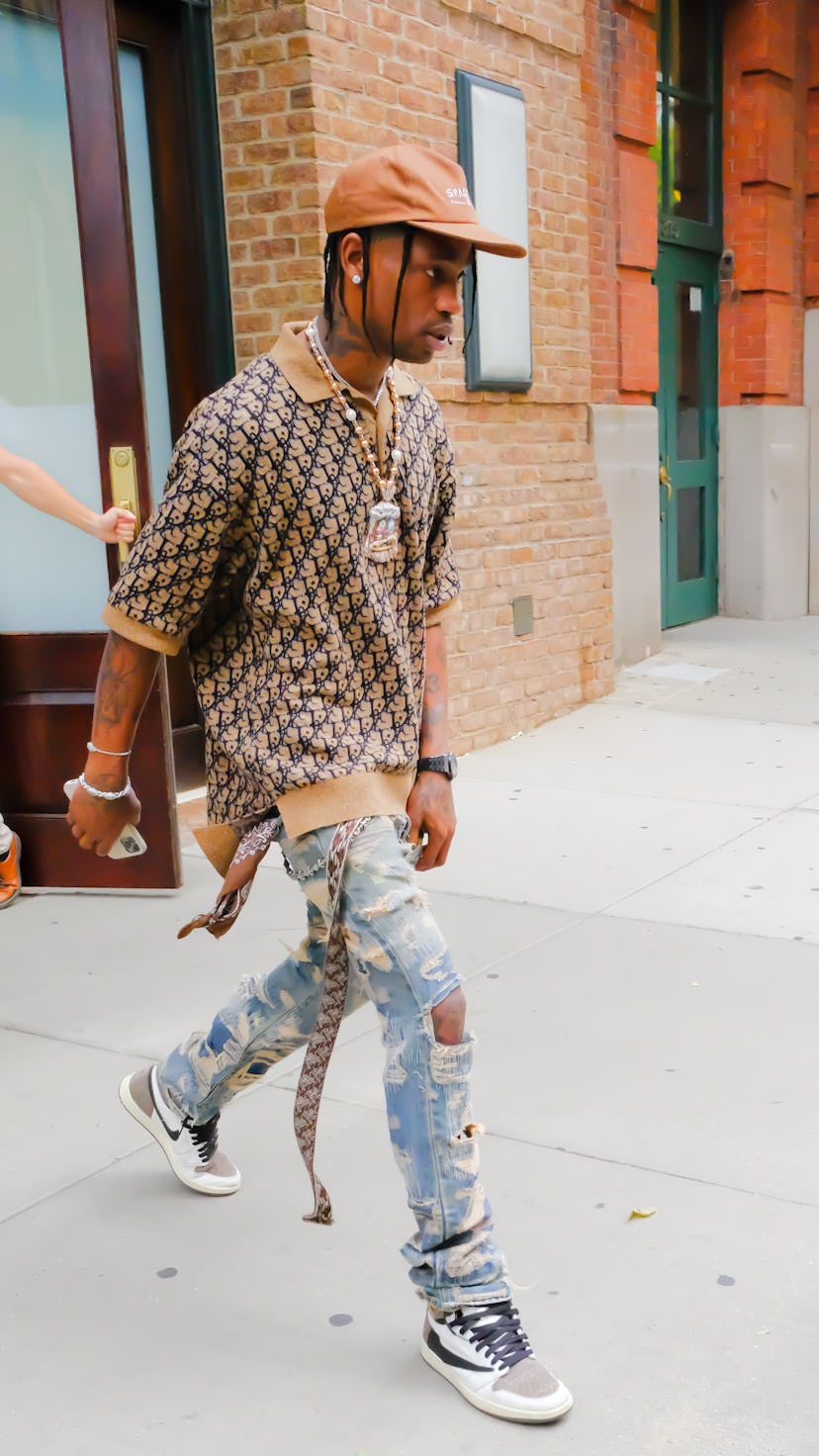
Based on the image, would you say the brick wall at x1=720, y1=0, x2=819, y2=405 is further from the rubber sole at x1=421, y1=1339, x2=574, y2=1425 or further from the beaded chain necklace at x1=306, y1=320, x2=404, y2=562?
the rubber sole at x1=421, y1=1339, x2=574, y2=1425

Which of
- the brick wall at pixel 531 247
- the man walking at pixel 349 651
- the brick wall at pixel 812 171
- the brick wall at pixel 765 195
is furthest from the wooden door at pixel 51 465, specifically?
the brick wall at pixel 812 171

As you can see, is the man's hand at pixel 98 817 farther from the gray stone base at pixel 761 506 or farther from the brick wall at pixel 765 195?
the brick wall at pixel 765 195

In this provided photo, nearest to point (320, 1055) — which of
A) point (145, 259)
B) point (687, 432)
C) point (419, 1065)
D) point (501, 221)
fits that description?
point (419, 1065)

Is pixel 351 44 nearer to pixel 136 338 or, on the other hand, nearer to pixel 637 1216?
pixel 136 338

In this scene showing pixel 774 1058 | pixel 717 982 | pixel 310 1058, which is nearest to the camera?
pixel 310 1058

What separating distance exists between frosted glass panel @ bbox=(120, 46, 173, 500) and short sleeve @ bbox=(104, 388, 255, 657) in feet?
12.3

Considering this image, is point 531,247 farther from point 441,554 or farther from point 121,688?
point 121,688

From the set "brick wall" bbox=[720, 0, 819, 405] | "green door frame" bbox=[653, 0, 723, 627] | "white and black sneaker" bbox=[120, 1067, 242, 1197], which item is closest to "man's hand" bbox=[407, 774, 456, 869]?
"white and black sneaker" bbox=[120, 1067, 242, 1197]

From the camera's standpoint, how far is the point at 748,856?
18.1ft

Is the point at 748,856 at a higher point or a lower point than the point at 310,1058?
lower

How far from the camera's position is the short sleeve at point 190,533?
2389 millimetres

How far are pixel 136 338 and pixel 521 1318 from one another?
3.48 meters

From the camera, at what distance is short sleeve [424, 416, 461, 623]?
9.30 feet

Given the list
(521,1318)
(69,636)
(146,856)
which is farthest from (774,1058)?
(69,636)
